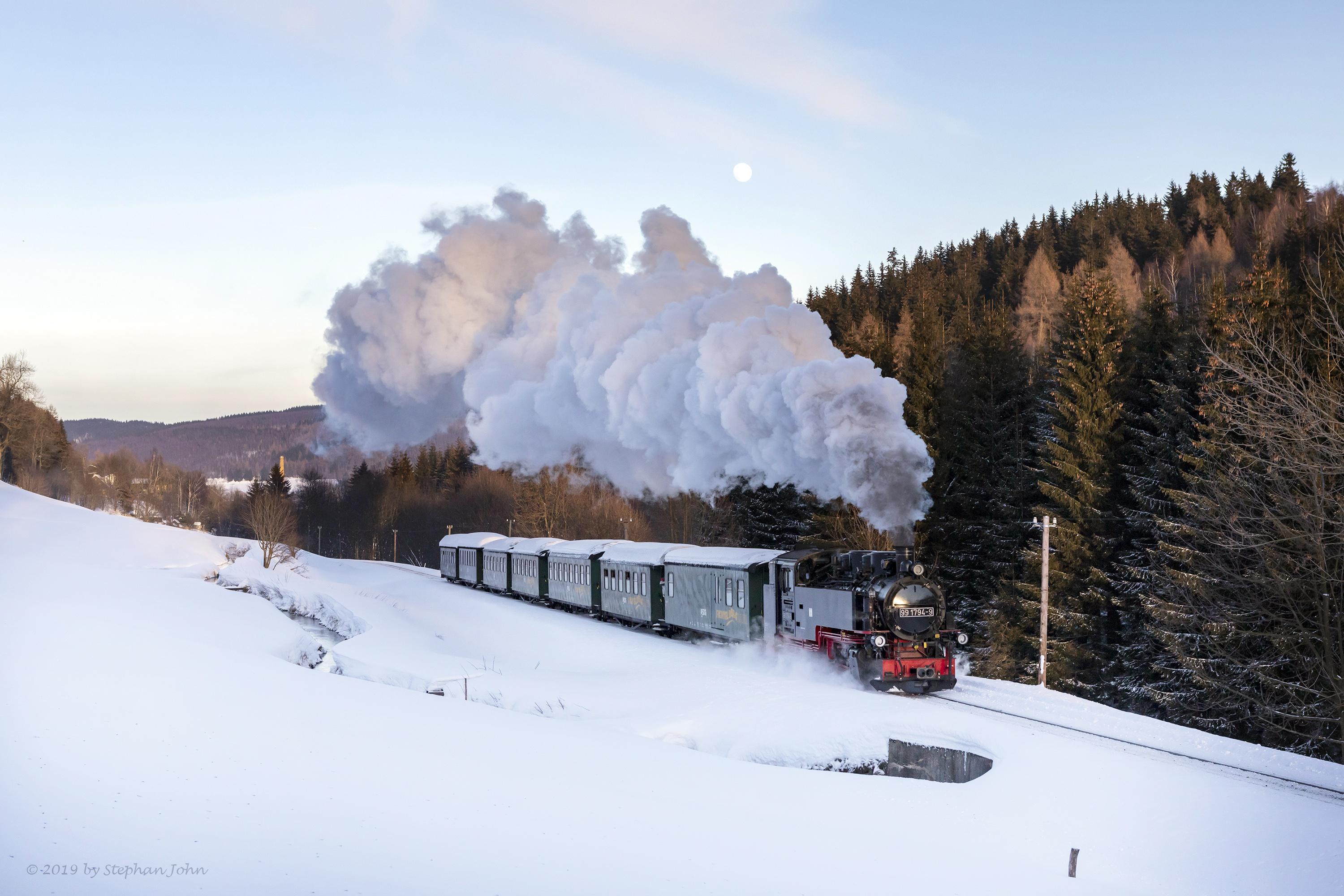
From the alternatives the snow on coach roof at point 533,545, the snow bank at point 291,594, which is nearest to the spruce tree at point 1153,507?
the snow on coach roof at point 533,545

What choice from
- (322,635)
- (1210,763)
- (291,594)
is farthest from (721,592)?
(291,594)

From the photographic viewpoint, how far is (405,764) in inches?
460

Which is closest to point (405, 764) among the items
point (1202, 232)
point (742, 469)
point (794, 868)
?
point (794, 868)

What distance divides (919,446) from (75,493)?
96.4m

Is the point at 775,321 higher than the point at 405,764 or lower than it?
higher

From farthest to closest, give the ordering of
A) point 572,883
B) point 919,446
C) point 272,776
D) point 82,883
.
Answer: point 919,446
point 272,776
point 572,883
point 82,883

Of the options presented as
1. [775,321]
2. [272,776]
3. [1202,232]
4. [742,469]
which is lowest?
[272,776]

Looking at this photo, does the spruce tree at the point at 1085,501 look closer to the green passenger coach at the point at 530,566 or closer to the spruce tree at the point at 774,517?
the spruce tree at the point at 774,517

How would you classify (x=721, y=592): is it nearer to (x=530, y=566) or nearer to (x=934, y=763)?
(x=934, y=763)

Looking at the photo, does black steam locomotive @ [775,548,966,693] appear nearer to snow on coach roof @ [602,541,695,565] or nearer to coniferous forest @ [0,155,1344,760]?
coniferous forest @ [0,155,1344,760]

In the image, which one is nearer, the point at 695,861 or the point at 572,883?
the point at 572,883

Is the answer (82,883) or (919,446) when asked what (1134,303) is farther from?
(82,883)

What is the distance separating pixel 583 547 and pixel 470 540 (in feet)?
54.1

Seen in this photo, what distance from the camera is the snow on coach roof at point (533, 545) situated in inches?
1499
